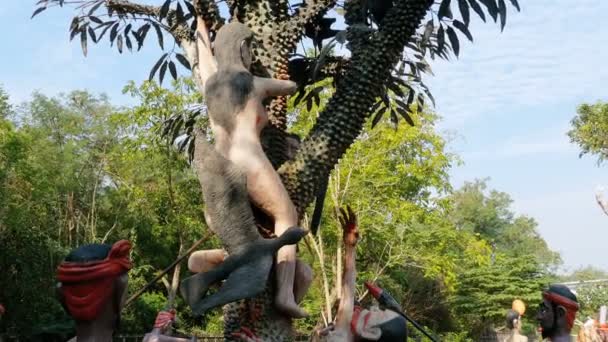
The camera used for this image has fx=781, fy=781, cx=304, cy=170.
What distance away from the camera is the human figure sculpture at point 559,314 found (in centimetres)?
437

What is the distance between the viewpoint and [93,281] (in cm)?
293

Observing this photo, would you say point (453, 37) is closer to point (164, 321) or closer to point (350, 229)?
point (350, 229)

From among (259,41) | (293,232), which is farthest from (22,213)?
(293,232)

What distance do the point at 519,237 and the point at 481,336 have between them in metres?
23.3

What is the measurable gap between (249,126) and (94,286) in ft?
7.77

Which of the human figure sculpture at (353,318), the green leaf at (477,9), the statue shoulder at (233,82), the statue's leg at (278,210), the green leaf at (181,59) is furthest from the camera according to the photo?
the green leaf at (181,59)

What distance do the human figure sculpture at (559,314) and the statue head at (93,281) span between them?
99.0 inches

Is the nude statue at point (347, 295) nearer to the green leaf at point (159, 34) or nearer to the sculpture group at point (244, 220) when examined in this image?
the sculpture group at point (244, 220)

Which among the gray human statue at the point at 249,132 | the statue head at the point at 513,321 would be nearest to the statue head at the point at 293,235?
the gray human statue at the point at 249,132

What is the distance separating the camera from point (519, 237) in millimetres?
56094

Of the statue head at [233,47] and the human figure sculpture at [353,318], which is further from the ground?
the statue head at [233,47]

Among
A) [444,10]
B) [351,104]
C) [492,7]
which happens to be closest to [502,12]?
[492,7]

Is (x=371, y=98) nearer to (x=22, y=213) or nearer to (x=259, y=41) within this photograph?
(x=259, y=41)

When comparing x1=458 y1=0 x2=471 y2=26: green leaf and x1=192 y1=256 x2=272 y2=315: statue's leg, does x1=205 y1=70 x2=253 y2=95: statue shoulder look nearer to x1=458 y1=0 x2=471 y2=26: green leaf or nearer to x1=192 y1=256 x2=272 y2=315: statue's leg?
x1=192 y1=256 x2=272 y2=315: statue's leg
